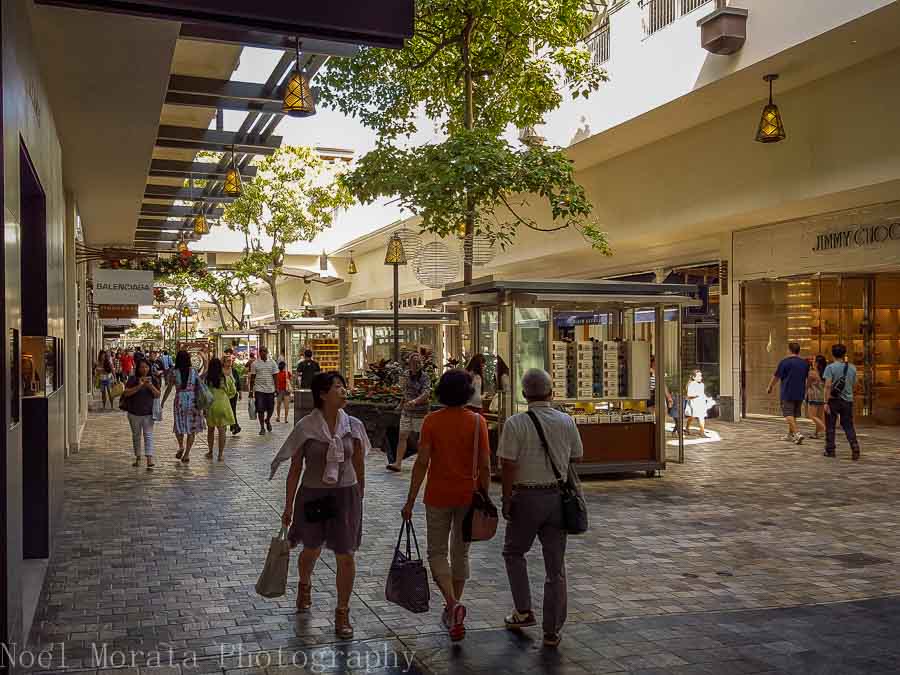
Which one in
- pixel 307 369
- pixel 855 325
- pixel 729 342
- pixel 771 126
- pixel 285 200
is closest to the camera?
pixel 771 126

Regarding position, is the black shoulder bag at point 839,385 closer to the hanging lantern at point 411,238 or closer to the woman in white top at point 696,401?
the woman in white top at point 696,401

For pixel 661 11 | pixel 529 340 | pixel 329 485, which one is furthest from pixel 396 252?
pixel 329 485

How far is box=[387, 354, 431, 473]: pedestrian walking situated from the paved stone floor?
1.38 meters

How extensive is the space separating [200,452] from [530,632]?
1082 cm

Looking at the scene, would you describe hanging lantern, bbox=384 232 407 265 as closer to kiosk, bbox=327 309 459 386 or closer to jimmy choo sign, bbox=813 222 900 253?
kiosk, bbox=327 309 459 386

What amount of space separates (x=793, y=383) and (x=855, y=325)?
4327 millimetres

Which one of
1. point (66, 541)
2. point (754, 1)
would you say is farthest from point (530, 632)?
point (754, 1)

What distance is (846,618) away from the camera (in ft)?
19.1

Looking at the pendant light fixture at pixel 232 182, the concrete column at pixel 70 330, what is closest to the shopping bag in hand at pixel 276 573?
the concrete column at pixel 70 330

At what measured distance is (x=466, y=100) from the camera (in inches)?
551

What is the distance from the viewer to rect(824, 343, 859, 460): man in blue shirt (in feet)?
44.1

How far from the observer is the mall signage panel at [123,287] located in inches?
725

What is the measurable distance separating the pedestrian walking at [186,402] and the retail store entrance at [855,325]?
11.9 metres

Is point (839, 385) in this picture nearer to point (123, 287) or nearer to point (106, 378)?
point (123, 287)
